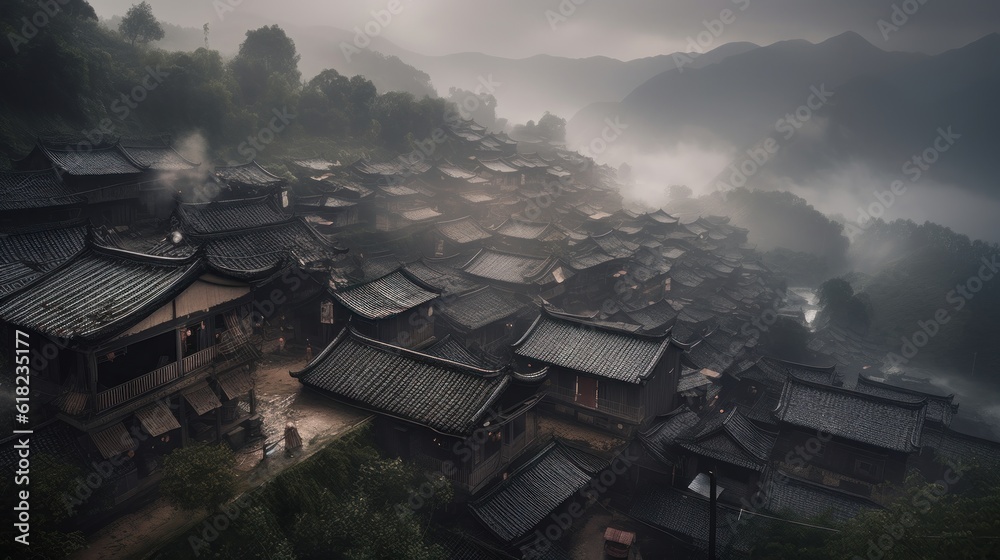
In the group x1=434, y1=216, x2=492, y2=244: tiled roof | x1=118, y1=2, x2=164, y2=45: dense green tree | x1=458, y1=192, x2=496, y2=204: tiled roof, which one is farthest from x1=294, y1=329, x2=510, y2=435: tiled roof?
x1=118, y1=2, x2=164, y2=45: dense green tree

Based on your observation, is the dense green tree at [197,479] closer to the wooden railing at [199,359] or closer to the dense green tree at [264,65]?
the wooden railing at [199,359]

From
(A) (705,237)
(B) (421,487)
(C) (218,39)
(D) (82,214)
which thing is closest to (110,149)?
(D) (82,214)

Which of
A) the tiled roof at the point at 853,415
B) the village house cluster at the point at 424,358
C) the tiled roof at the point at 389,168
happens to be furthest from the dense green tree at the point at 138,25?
the tiled roof at the point at 853,415

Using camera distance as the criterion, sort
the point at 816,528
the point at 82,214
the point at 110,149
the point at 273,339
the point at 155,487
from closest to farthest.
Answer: the point at 155,487 < the point at 816,528 < the point at 273,339 < the point at 82,214 < the point at 110,149

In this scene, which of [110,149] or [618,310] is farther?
[618,310]

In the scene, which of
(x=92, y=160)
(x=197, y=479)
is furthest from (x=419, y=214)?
(x=197, y=479)

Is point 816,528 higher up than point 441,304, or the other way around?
point 441,304

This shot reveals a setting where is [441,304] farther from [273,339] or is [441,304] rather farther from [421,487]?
[421,487]
